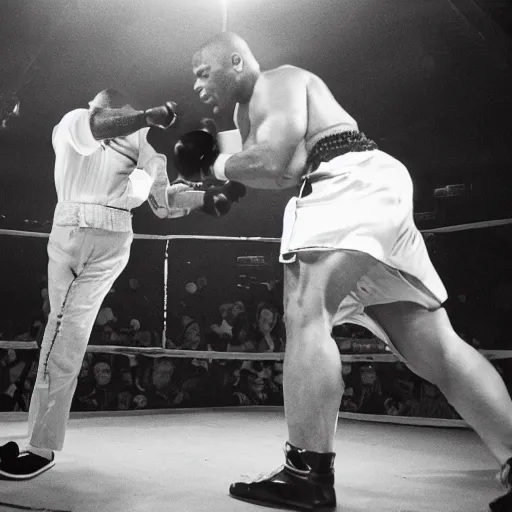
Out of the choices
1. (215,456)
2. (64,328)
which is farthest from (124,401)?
(64,328)

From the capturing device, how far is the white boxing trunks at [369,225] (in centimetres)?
138

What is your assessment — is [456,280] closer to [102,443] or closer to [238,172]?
[102,443]

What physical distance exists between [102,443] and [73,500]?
3.35ft

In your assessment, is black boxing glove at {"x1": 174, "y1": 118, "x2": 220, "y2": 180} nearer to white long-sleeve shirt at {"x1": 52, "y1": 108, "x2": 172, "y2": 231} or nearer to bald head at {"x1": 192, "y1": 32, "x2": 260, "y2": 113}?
bald head at {"x1": 192, "y1": 32, "x2": 260, "y2": 113}

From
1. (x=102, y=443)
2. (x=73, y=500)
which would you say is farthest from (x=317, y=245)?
(x=102, y=443)

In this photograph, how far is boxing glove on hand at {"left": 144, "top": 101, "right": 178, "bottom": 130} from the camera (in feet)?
6.31

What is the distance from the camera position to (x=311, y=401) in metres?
1.37

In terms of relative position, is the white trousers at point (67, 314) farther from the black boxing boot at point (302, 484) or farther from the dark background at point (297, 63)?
the dark background at point (297, 63)

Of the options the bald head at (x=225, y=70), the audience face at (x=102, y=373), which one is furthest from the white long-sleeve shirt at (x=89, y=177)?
the audience face at (x=102, y=373)

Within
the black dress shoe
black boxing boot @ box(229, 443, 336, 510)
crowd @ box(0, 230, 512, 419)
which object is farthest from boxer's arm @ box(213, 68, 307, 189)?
crowd @ box(0, 230, 512, 419)

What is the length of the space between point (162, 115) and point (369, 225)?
87 centimetres

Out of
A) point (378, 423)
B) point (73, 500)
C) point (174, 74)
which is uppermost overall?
point (174, 74)

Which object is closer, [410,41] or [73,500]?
[73,500]

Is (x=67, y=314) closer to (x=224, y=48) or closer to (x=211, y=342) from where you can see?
(x=224, y=48)
